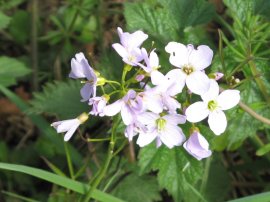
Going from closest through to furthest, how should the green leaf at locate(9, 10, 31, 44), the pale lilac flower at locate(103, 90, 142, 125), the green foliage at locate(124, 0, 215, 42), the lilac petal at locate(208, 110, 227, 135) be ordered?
the pale lilac flower at locate(103, 90, 142, 125), the lilac petal at locate(208, 110, 227, 135), the green foliage at locate(124, 0, 215, 42), the green leaf at locate(9, 10, 31, 44)

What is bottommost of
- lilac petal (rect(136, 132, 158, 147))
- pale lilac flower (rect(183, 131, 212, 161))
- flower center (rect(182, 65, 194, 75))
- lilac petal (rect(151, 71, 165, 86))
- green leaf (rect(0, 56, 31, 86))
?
pale lilac flower (rect(183, 131, 212, 161))

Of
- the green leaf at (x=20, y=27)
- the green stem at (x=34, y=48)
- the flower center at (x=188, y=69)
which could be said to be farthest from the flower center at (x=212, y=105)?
the green leaf at (x=20, y=27)

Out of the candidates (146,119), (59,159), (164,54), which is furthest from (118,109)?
(59,159)

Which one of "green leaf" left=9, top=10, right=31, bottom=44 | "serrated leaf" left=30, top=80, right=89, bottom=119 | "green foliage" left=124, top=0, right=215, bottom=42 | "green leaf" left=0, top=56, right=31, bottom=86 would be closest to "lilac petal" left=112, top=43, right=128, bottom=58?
"green foliage" left=124, top=0, right=215, bottom=42

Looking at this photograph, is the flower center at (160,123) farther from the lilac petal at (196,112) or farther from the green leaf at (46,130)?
the green leaf at (46,130)

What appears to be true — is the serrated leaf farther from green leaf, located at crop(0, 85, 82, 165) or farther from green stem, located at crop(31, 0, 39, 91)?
green stem, located at crop(31, 0, 39, 91)

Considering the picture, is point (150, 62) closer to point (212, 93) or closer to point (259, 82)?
point (212, 93)

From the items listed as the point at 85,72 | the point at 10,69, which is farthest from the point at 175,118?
the point at 10,69
